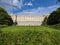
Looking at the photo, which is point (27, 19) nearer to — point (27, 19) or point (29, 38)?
point (27, 19)

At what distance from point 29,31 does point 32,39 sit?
630mm

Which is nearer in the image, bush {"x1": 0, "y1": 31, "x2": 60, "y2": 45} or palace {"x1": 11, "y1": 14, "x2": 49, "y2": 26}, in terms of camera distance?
bush {"x1": 0, "y1": 31, "x2": 60, "y2": 45}

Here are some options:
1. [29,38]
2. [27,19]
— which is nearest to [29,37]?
[29,38]

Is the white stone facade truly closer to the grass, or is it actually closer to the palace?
the palace

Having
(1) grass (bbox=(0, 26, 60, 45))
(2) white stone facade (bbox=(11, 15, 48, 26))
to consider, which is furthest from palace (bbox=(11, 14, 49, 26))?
(1) grass (bbox=(0, 26, 60, 45))

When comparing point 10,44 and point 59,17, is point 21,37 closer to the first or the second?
point 10,44

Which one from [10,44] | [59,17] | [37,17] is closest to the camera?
[10,44]

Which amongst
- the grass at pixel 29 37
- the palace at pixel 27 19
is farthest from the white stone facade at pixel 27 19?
the grass at pixel 29 37

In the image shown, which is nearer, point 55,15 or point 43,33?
point 43,33

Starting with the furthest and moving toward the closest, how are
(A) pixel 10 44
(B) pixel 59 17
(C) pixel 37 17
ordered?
(C) pixel 37 17 → (B) pixel 59 17 → (A) pixel 10 44

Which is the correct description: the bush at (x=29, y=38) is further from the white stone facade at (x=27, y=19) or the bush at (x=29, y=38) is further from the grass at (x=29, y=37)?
the white stone facade at (x=27, y=19)

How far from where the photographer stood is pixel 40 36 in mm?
11898

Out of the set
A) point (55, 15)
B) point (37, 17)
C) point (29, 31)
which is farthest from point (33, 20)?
point (29, 31)

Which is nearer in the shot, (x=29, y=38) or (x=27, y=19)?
(x=29, y=38)
